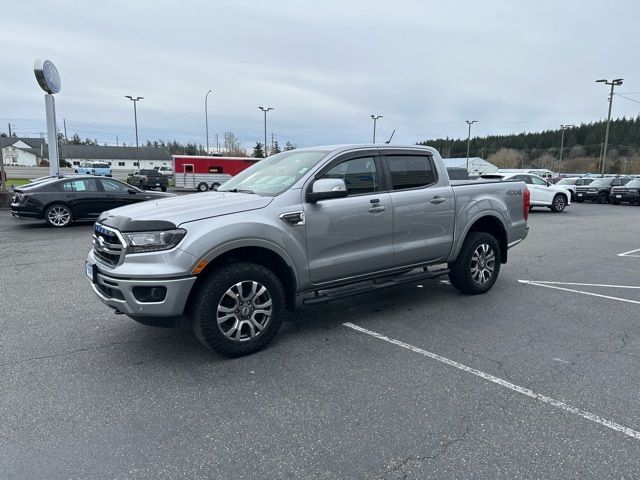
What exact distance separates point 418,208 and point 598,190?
28.4 meters

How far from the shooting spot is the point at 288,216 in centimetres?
418

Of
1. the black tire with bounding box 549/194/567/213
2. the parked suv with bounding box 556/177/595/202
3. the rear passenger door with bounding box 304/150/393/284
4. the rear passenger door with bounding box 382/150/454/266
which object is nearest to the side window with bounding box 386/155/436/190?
the rear passenger door with bounding box 382/150/454/266

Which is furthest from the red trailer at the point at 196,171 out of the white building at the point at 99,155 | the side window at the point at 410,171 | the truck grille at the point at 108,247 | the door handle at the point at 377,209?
the white building at the point at 99,155

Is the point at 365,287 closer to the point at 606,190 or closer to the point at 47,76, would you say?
the point at 47,76

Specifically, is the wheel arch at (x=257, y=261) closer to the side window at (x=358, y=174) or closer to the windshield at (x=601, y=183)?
the side window at (x=358, y=174)

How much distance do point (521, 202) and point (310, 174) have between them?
144 inches

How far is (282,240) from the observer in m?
4.11

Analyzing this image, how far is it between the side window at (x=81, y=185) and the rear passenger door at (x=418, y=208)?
436 inches

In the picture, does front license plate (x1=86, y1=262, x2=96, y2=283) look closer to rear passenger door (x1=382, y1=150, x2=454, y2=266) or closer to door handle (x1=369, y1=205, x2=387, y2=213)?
door handle (x1=369, y1=205, x2=387, y2=213)

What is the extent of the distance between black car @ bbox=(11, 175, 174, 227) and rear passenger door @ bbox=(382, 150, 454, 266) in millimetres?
8611

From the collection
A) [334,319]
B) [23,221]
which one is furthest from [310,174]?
[23,221]

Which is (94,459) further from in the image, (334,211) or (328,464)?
(334,211)

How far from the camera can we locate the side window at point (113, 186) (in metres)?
13.5

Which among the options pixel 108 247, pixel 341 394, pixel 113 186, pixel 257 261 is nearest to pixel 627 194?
pixel 113 186
